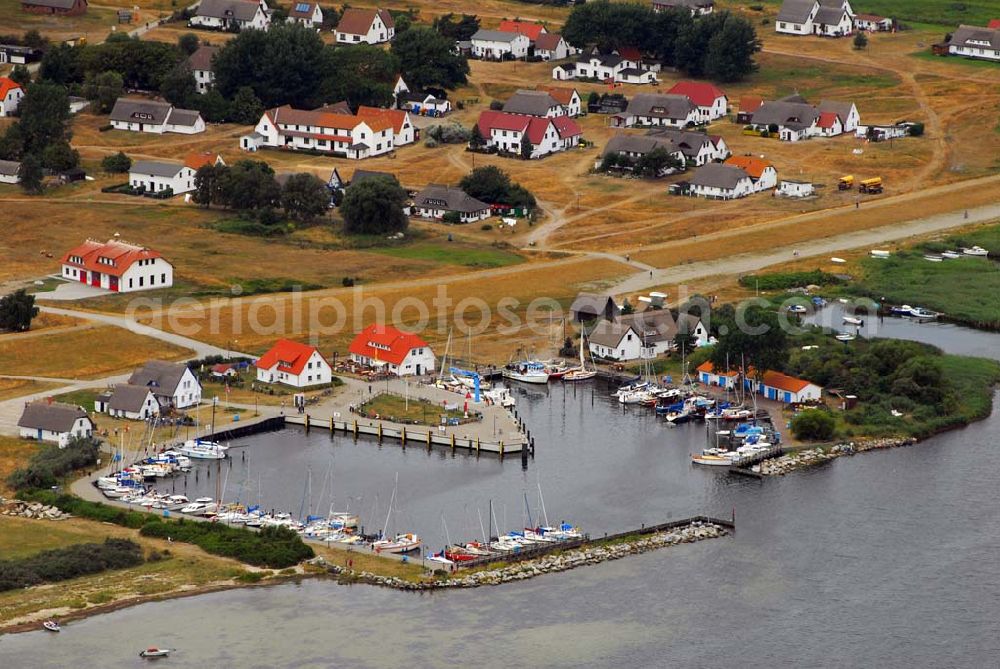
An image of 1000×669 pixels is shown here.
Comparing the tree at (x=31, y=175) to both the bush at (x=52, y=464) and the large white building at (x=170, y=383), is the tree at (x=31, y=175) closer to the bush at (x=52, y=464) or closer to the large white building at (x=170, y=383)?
the large white building at (x=170, y=383)

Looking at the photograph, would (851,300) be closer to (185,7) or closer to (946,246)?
(946,246)

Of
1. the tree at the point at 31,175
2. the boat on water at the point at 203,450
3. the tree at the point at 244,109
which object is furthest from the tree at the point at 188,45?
the boat on water at the point at 203,450

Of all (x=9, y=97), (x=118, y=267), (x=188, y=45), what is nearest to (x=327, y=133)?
(x=188, y=45)

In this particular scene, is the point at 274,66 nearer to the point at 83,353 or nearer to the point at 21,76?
the point at 21,76

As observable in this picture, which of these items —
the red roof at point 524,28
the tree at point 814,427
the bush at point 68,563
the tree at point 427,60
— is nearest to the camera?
the bush at point 68,563

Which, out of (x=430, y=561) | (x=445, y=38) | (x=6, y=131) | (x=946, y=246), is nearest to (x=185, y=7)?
(x=445, y=38)

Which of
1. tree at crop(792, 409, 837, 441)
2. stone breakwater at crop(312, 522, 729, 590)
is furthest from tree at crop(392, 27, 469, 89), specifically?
stone breakwater at crop(312, 522, 729, 590)
